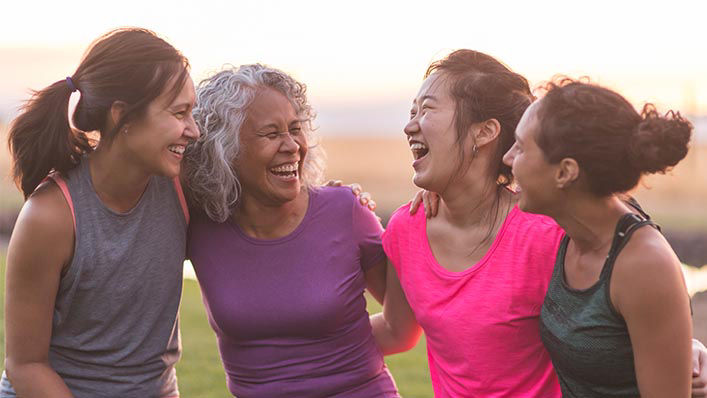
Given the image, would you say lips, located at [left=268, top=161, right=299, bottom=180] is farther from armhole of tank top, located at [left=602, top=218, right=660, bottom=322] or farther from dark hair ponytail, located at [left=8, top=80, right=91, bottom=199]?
armhole of tank top, located at [left=602, top=218, right=660, bottom=322]

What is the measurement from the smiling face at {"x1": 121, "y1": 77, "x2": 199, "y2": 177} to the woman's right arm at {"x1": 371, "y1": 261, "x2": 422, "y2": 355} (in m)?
0.97

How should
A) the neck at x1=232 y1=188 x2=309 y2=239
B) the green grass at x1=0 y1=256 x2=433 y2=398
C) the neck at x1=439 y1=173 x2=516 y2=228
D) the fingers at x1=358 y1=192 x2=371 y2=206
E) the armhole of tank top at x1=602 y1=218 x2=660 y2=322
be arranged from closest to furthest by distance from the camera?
the armhole of tank top at x1=602 y1=218 x2=660 y2=322 → the neck at x1=439 y1=173 x2=516 y2=228 → the neck at x1=232 y1=188 x2=309 y2=239 → the fingers at x1=358 y1=192 x2=371 y2=206 → the green grass at x1=0 y1=256 x2=433 y2=398

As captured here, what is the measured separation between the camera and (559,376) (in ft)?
9.23

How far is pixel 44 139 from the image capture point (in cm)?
305

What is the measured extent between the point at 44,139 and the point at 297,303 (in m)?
1.03

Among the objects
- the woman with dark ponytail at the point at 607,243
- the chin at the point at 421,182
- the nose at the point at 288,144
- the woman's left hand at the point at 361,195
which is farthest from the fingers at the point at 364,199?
the woman with dark ponytail at the point at 607,243

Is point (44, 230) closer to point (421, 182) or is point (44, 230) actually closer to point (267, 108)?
point (267, 108)

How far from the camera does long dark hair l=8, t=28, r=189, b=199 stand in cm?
301

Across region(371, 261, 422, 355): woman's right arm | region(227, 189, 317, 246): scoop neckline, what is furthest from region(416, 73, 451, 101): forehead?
region(371, 261, 422, 355): woman's right arm

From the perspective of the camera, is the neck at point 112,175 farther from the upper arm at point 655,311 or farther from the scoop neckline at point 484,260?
the upper arm at point 655,311

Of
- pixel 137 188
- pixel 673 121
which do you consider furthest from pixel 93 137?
pixel 673 121

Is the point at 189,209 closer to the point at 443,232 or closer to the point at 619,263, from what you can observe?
the point at 443,232

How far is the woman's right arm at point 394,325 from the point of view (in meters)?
3.54

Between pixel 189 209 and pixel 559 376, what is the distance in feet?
Answer: 4.92
